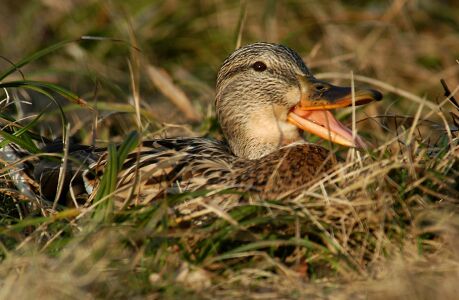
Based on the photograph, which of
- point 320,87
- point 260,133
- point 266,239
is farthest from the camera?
point 260,133

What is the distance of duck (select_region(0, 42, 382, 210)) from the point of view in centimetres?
409

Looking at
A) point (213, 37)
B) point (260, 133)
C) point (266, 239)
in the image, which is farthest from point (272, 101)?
point (213, 37)

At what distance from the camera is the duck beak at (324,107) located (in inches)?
168

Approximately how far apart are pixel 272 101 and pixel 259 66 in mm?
232

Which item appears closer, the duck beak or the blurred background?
the duck beak

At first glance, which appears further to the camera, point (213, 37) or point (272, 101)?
point (213, 37)

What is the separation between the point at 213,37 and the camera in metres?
7.64

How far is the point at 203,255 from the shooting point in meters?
3.59

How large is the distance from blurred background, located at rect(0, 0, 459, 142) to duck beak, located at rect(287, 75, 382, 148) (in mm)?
2268

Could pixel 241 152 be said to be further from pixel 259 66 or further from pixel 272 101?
pixel 259 66

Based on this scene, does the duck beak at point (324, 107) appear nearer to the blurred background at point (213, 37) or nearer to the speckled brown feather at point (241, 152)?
the speckled brown feather at point (241, 152)

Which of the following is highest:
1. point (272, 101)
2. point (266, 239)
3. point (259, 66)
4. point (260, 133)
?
point (259, 66)

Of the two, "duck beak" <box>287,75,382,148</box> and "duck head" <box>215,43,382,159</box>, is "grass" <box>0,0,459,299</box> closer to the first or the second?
"duck beak" <box>287,75,382,148</box>

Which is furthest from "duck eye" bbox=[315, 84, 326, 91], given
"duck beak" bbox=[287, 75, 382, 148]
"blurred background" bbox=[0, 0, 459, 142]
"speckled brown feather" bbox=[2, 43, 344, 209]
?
"blurred background" bbox=[0, 0, 459, 142]
